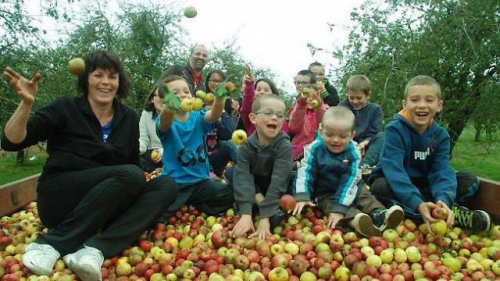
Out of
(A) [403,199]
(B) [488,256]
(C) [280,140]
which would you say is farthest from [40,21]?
(B) [488,256]

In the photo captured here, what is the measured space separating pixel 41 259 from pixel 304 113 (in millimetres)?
3416

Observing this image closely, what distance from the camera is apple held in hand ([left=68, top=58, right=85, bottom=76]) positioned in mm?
3555

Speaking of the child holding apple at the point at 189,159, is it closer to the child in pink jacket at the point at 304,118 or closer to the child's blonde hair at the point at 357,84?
the child in pink jacket at the point at 304,118

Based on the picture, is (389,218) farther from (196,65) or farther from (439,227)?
(196,65)

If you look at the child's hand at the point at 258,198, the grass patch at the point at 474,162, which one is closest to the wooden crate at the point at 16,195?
the child's hand at the point at 258,198

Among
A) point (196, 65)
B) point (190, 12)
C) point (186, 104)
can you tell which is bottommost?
point (186, 104)

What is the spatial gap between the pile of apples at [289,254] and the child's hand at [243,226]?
2.9 inches

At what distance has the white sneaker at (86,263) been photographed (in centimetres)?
293

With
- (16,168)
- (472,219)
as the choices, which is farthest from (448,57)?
(16,168)

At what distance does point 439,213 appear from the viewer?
3.55 meters

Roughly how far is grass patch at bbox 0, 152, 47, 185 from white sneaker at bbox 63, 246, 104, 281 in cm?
833

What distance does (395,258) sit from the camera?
337 centimetres

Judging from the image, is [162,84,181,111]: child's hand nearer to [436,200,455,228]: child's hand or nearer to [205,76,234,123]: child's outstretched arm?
[205,76,234,123]: child's outstretched arm

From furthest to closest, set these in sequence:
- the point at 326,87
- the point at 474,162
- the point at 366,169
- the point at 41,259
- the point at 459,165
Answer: the point at 459,165, the point at 474,162, the point at 326,87, the point at 366,169, the point at 41,259
